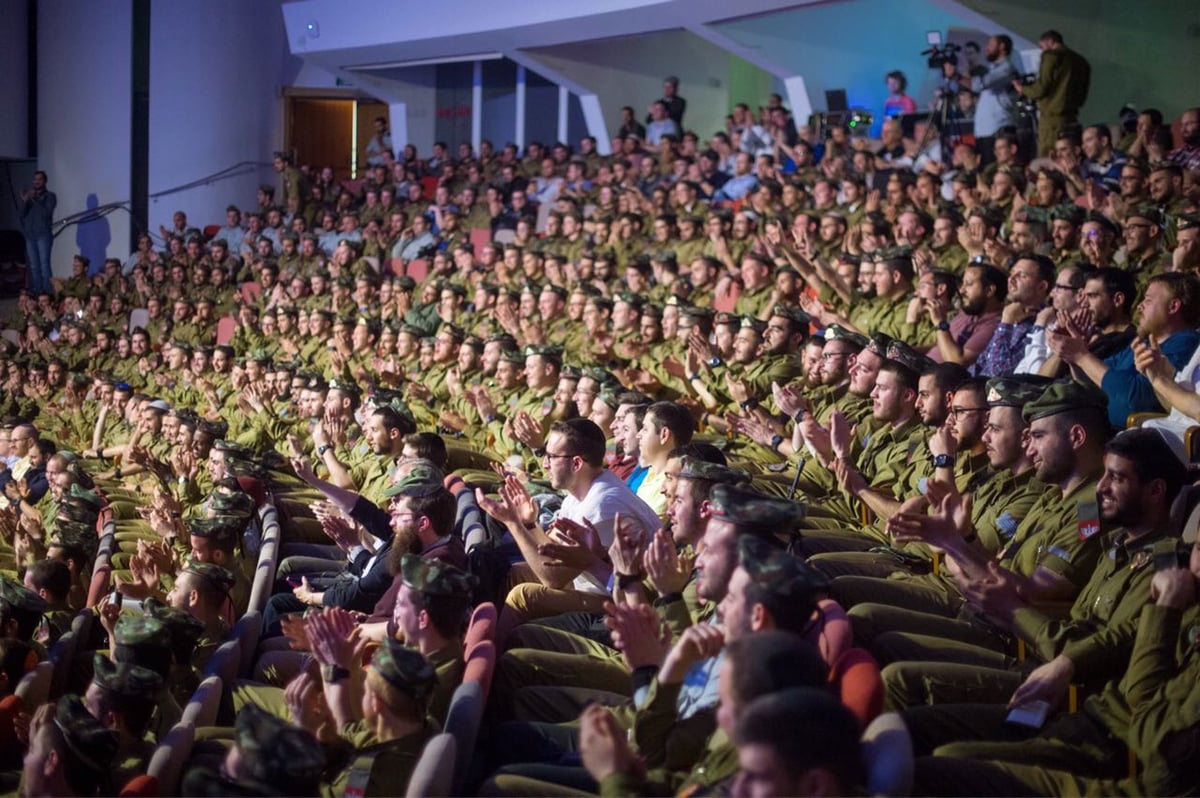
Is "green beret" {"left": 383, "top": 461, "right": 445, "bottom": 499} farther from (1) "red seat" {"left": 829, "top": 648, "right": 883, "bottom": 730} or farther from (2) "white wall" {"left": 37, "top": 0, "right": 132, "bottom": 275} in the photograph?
(2) "white wall" {"left": 37, "top": 0, "right": 132, "bottom": 275}

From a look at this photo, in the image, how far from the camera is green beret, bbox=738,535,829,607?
7.33ft

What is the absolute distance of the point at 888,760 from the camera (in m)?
1.89

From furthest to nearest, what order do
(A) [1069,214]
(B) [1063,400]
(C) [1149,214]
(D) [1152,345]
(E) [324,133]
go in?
(E) [324,133] → (A) [1069,214] → (C) [1149,214] → (D) [1152,345] → (B) [1063,400]

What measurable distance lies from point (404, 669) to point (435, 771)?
295 mm

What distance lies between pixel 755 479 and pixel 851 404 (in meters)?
0.64

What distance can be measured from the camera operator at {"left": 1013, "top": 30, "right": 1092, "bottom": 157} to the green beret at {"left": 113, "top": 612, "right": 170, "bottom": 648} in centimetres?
696

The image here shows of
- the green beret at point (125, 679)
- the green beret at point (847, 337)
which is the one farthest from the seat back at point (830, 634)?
the green beret at point (847, 337)

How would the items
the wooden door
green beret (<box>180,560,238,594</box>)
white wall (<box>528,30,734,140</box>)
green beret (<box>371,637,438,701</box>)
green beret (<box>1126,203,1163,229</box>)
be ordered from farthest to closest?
the wooden door → white wall (<box>528,30,734,140</box>) → green beret (<box>1126,203,1163,229</box>) → green beret (<box>180,560,238,594</box>) → green beret (<box>371,637,438,701</box>)

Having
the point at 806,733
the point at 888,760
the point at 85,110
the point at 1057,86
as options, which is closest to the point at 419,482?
the point at 888,760

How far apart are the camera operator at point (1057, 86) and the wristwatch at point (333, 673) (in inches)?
274

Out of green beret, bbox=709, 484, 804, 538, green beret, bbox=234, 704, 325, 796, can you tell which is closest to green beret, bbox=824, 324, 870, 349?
green beret, bbox=709, 484, 804, 538

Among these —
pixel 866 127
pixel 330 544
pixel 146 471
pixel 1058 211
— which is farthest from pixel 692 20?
pixel 330 544

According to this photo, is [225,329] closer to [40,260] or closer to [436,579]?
[40,260]

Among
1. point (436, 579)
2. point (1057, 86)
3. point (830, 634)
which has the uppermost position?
point (1057, 86)
